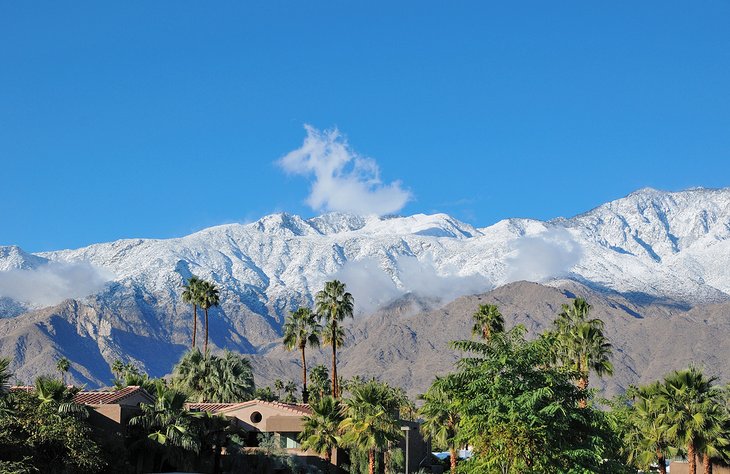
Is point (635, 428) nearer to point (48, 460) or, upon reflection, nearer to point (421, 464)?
point (421, 464)

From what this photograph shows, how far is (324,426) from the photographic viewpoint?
63.5 metres

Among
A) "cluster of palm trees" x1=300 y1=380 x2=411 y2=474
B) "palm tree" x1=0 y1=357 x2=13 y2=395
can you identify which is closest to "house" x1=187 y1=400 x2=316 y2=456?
"cluster of palm trees" x1=300 y1=380 x2=411 y2=474

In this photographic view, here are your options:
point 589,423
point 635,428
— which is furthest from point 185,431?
point 635,428

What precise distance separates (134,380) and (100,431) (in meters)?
14.8

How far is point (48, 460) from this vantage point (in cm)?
4584

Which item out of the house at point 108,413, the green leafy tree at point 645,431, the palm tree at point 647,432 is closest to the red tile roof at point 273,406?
the house at point 108,413

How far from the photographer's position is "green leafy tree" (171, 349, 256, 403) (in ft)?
285

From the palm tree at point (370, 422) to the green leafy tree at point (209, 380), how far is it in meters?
29.2

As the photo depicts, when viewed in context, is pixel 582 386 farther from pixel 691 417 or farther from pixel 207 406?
pixel 207 406

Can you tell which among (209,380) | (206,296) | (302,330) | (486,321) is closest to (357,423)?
(486,321)

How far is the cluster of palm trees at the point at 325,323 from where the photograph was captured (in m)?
96.8

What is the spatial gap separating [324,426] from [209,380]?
1050 inches

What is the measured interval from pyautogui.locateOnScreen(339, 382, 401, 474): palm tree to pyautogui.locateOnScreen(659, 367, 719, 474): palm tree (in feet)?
51.6

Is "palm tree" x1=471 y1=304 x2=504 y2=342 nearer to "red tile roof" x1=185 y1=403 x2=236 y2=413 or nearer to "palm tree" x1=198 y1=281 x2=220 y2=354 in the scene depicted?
"red tile roof" x1=185 y1=403 x2=236 y2=413
